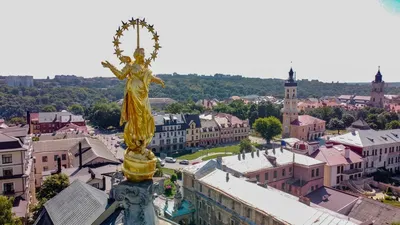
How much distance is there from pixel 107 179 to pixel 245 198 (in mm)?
18721

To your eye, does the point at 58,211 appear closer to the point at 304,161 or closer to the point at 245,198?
the point at 245,198

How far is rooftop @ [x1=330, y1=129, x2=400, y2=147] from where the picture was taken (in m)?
63.4

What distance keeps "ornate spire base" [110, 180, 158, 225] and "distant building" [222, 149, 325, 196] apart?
38.4m

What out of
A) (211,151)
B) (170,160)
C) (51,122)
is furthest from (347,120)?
(51,122)

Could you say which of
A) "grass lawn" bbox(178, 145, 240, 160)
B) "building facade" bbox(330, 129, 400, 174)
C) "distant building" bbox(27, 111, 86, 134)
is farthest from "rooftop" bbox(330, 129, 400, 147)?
"distant building" bbox(27, 111, 86, 134)

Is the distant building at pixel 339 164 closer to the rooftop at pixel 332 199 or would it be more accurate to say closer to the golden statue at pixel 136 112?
the rooftop at pixel 332 199

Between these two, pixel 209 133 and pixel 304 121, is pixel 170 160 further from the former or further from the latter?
pixel 304 121

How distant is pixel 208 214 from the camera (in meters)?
37.1

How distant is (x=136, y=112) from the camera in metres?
6.91

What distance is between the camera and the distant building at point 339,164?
5325 cm

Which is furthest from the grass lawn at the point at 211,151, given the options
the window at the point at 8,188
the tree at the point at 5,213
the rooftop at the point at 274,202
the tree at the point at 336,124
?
the tree at the point at 5,213

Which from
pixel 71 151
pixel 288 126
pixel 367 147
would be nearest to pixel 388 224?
pixel 367 147

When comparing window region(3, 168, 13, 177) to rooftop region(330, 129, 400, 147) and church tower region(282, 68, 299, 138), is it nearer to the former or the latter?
rooftop region(330, 129, 400, 147)

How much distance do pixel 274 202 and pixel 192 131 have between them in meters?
60.6
